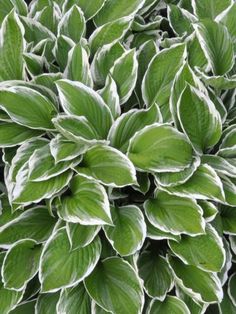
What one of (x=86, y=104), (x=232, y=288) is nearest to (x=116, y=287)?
(x=232, y=288)

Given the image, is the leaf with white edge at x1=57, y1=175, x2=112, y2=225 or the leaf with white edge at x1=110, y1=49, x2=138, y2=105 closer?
the leaf with white edge at x1=57, y1=175, x2=112, y2=225

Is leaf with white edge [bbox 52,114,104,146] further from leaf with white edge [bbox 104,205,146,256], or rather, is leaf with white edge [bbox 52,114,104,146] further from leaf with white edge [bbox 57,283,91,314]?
leaf with white edge [bbox 57,283,91,314]

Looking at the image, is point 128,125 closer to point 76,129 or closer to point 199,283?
point 76,129

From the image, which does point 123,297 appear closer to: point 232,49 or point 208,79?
point 208,79

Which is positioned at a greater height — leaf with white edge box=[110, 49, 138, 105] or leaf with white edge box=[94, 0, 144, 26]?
leaf with white edge box=[94, 0, 144, 26]

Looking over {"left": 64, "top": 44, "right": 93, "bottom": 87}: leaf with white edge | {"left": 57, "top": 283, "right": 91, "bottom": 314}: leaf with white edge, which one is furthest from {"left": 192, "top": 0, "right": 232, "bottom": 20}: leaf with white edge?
{"left": 57, "top": 283, "right": 91, "bottom": 314}: leaf with white edge

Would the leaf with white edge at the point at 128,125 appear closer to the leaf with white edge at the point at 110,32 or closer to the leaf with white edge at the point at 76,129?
the leaf with white edge at the point at 76,129

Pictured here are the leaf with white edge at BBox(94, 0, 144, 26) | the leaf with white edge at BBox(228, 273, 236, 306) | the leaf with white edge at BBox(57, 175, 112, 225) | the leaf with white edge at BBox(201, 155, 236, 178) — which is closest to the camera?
the leaf with white edge at BBox(57, 175, 112, 225)
